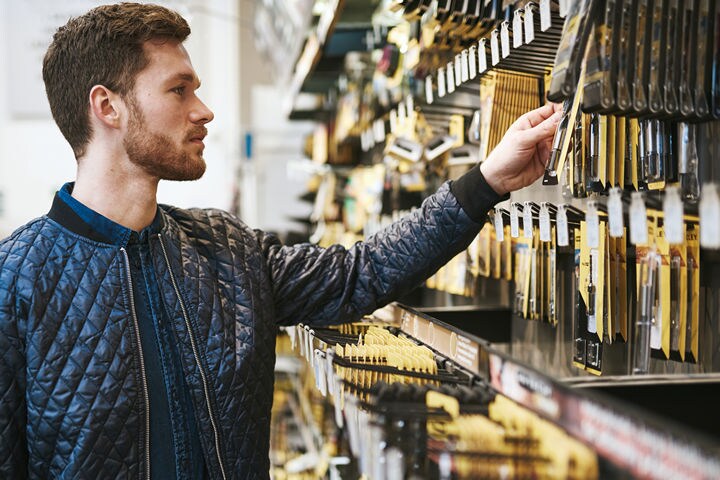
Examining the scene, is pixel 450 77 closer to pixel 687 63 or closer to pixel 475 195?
pixel 475 195

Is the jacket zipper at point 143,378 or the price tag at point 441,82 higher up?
the price tag at point 441,82

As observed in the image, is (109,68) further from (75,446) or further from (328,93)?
(328,93)

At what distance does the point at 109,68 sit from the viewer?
1.79m

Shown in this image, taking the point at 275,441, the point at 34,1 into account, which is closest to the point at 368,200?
the point at 275,441

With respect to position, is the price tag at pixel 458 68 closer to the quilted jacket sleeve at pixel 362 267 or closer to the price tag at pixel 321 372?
the quilted jacket sleeve at pixel 362 267

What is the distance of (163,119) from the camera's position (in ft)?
5.92

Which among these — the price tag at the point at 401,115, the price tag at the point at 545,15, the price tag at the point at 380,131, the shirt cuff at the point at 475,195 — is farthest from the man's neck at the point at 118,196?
the price tag at the point at 380,131

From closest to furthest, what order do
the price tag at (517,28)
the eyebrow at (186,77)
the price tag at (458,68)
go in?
the price tag at (517,28), the eyebrow at (186,77), the price tag at (458,68)

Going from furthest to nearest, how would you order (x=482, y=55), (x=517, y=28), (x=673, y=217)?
(x=482, y=55), (x=517, y=28), (x=673, y=217)

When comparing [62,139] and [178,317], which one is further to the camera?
[62,139]

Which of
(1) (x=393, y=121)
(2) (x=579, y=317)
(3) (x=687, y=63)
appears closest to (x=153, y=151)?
(2) (x=579, y=317)

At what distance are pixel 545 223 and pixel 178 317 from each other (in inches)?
29.9

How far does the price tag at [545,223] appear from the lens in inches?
64.4

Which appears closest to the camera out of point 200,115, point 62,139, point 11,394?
point 11,394
